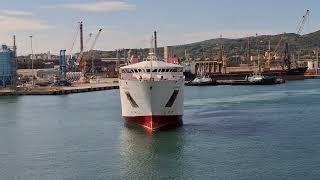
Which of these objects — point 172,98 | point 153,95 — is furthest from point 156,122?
point 172,98

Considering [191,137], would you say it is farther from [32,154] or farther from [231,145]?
[32,154]

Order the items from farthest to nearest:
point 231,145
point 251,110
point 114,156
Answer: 1. point 251,110
2. point 231,145
3. point 114,156

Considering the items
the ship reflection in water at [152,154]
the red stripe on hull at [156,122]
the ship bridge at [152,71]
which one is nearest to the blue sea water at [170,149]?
the ship reflection in water at [152,154]

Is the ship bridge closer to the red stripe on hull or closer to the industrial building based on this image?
the red stripe on hull

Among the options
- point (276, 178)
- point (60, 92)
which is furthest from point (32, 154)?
point (60, 92)

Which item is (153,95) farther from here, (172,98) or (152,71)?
(152,71)

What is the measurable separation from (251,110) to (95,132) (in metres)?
22.7

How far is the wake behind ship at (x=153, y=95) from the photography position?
1625 inches

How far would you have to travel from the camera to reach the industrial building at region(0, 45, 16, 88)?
11788 centimetres

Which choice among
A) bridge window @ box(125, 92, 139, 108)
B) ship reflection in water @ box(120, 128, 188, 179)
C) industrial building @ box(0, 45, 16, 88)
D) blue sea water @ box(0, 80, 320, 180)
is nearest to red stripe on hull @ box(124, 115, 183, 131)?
ship reflection in water @ box(120, 128, 188, 179)

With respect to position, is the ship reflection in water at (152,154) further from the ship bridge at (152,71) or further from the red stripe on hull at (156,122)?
the ship bridge at (152,71)

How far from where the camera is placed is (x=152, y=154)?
33.0 m

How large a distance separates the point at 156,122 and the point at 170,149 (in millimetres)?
7321

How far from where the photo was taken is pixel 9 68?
11850 cm
